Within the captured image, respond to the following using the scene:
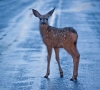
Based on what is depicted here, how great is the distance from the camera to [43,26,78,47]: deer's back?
10.4 meters

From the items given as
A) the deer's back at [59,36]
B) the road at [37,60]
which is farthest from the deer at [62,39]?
the road at [37,60]

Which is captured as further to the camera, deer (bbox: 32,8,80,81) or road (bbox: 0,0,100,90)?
deer (bbox: 32,8,80,81)

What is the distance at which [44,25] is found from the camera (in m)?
10.6

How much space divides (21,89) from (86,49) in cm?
562

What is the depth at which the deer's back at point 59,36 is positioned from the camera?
411 inches

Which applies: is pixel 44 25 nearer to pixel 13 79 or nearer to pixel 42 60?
pixel 13 79

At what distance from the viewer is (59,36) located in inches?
415

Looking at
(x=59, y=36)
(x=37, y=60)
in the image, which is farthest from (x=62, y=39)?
(x=37, y=60)

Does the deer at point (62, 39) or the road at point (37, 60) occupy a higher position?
the deer at point (62, 39)

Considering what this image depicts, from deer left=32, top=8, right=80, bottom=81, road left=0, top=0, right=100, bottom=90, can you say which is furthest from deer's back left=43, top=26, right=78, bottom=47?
road left=0, top=0, right=100, bottom=90

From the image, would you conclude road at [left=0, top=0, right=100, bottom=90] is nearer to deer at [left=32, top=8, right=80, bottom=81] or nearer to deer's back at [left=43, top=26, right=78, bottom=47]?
deer at [left=32, top=8, right=80, bottom=81]

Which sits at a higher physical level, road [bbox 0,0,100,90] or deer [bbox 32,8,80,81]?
deer [bbox 32,8,80,81]

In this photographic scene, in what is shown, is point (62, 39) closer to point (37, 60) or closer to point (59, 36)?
point (59, 36)

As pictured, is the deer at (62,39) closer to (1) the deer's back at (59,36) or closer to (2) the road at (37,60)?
(1) the deer's back at (59,36)
